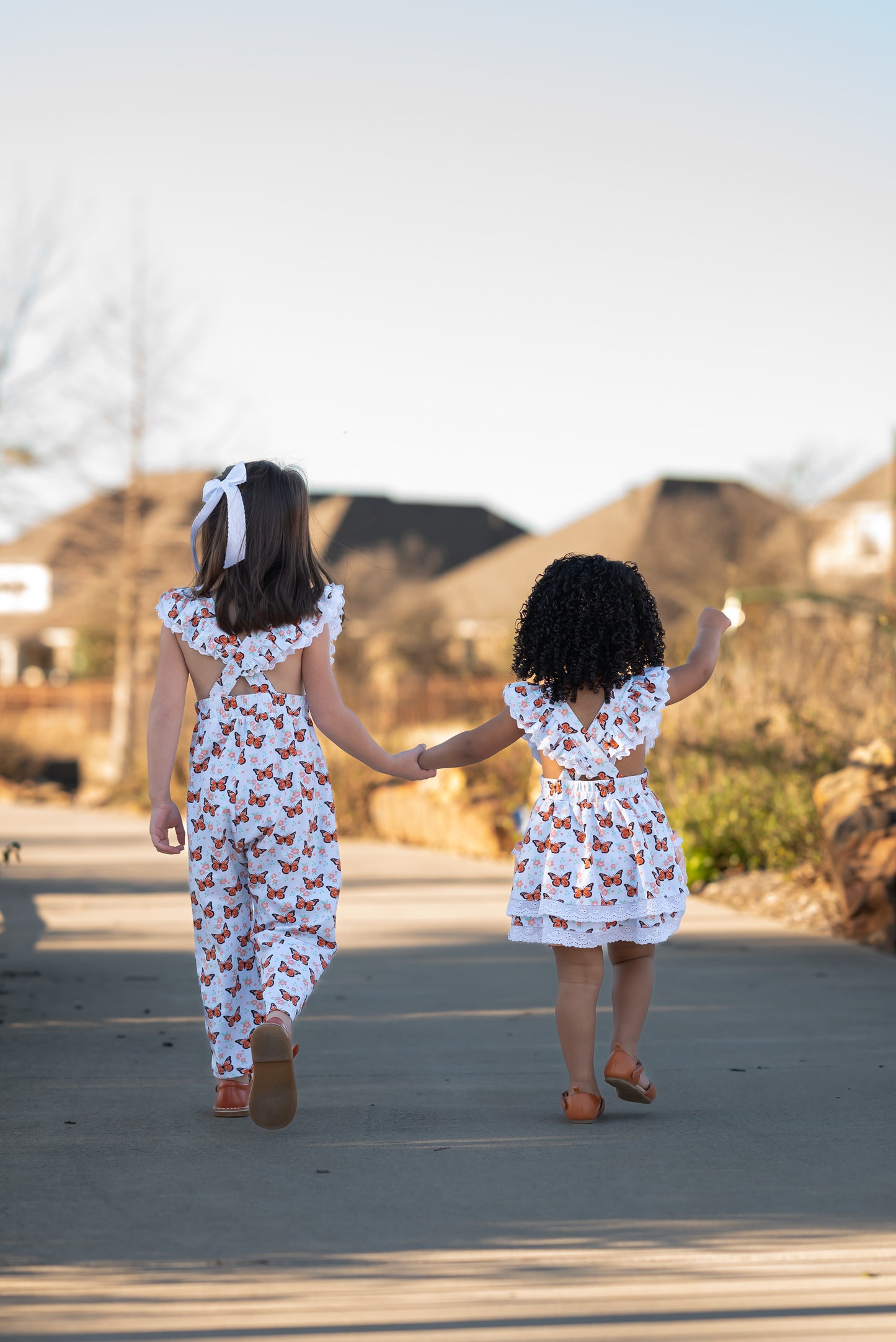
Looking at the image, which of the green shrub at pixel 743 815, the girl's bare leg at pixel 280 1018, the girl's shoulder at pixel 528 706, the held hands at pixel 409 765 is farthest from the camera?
the green shrub at pixel 743 815

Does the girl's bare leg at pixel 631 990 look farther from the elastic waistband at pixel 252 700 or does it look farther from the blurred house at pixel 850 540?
the blurred house at pixel 850 540

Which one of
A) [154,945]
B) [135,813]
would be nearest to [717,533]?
[135,813]

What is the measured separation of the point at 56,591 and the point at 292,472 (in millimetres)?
40458

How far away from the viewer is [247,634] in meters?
4.11

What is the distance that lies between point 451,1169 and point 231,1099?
0.79 metres

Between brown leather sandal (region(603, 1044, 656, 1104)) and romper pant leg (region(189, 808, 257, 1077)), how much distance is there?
0.98 meters

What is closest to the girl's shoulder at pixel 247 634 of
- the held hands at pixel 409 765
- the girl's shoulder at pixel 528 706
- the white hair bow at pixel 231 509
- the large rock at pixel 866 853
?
the white hair bow at pixel 231 509

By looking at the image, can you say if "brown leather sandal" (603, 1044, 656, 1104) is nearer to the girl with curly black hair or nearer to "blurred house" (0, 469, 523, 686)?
the girl with curly black hair

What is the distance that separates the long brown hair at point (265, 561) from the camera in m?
4.10

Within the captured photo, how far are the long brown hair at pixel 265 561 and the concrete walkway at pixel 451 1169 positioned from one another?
1.37m

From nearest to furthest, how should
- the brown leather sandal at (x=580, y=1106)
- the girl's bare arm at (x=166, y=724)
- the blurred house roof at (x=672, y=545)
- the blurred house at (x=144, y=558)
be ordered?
the brown leather sandal at (x=580, y=1106)
the girl's bare arm at (x=166, y=724)
the blurred house at (x=144, y=558)
the blurred house roof at (x=672, y=545)

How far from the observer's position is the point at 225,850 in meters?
4.09

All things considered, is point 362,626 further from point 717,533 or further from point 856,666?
point 856,666

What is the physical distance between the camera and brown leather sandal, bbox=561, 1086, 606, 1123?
4.02 m
